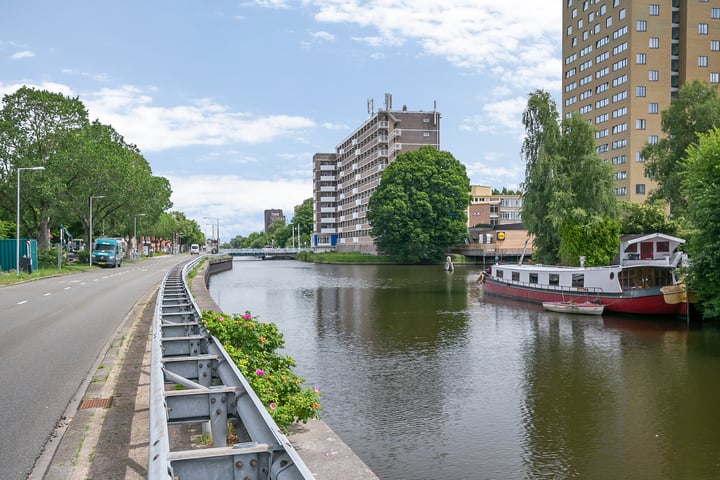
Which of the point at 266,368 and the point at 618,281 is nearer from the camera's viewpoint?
the point at 266,368

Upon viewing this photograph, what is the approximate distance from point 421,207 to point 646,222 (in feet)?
157

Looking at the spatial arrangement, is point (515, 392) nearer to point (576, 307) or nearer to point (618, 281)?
point (576, 307)

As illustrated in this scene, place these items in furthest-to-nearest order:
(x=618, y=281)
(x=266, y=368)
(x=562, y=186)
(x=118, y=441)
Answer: (x=562, y=186) → (x=618, y=281) → (x=266, y=368) → (x=118, y=441)

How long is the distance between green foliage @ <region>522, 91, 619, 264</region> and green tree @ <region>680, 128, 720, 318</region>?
53.1 ft

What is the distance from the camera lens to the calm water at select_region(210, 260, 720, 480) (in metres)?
14.0

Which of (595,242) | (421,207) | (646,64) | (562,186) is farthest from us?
(646,64)

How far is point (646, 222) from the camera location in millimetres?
56375

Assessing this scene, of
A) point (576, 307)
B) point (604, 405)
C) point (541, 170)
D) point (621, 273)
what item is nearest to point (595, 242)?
point (541, 170)

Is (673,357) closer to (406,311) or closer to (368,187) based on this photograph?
→ (406,311)

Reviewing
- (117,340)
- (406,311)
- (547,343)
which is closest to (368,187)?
(406,311)

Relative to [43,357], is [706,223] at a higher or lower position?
higher

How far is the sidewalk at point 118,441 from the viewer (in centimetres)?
810

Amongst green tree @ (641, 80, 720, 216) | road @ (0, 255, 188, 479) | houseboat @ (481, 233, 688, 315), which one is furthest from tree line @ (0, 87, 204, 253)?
green tree @ (641, 80, 720, 216)

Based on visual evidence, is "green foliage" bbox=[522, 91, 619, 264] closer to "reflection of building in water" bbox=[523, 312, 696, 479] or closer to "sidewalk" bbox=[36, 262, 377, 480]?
"reflection of building in water" bbox=[523, 312, 696, 479]
